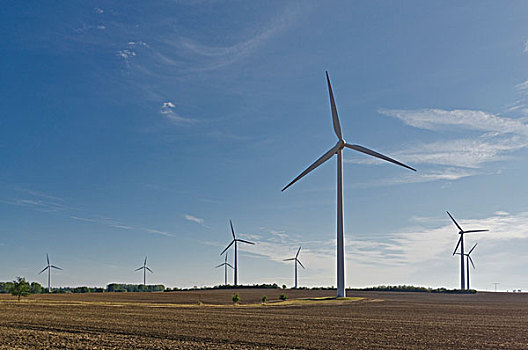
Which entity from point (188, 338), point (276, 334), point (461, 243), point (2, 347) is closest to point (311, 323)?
point (276, 334)

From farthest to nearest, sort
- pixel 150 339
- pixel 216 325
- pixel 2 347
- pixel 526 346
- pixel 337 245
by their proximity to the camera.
Result: 1. pixel 337 245
2. pixel 216 325
3. pixel 150 339
4. pixel 526 346
5. pixel 2 347

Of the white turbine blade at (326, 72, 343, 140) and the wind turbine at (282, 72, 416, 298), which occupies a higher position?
the white turbine blade at (326, 72, 343, 140)

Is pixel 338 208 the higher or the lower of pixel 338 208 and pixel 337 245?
the higher

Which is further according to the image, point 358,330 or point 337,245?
point 337,245

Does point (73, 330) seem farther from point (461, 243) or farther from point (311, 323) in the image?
point (461, 243)

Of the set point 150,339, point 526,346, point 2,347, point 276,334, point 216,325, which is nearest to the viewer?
point 2,347

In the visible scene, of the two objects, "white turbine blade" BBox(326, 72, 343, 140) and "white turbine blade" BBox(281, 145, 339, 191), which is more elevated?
"white turbine blade" BBox(326, 72, 343, 140)

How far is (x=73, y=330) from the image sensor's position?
1368 inches

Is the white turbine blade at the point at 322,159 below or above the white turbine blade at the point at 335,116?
below

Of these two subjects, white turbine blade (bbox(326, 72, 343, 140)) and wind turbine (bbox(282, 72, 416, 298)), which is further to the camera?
white turbine blade (bbox(326, 72, 343, 140))

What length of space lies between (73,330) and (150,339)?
24.1 feet

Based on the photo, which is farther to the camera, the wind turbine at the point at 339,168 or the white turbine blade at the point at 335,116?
the white turbine blade at the point at 335,116

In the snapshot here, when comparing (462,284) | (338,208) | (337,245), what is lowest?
(462,284)

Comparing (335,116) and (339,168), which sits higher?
(335,116)
